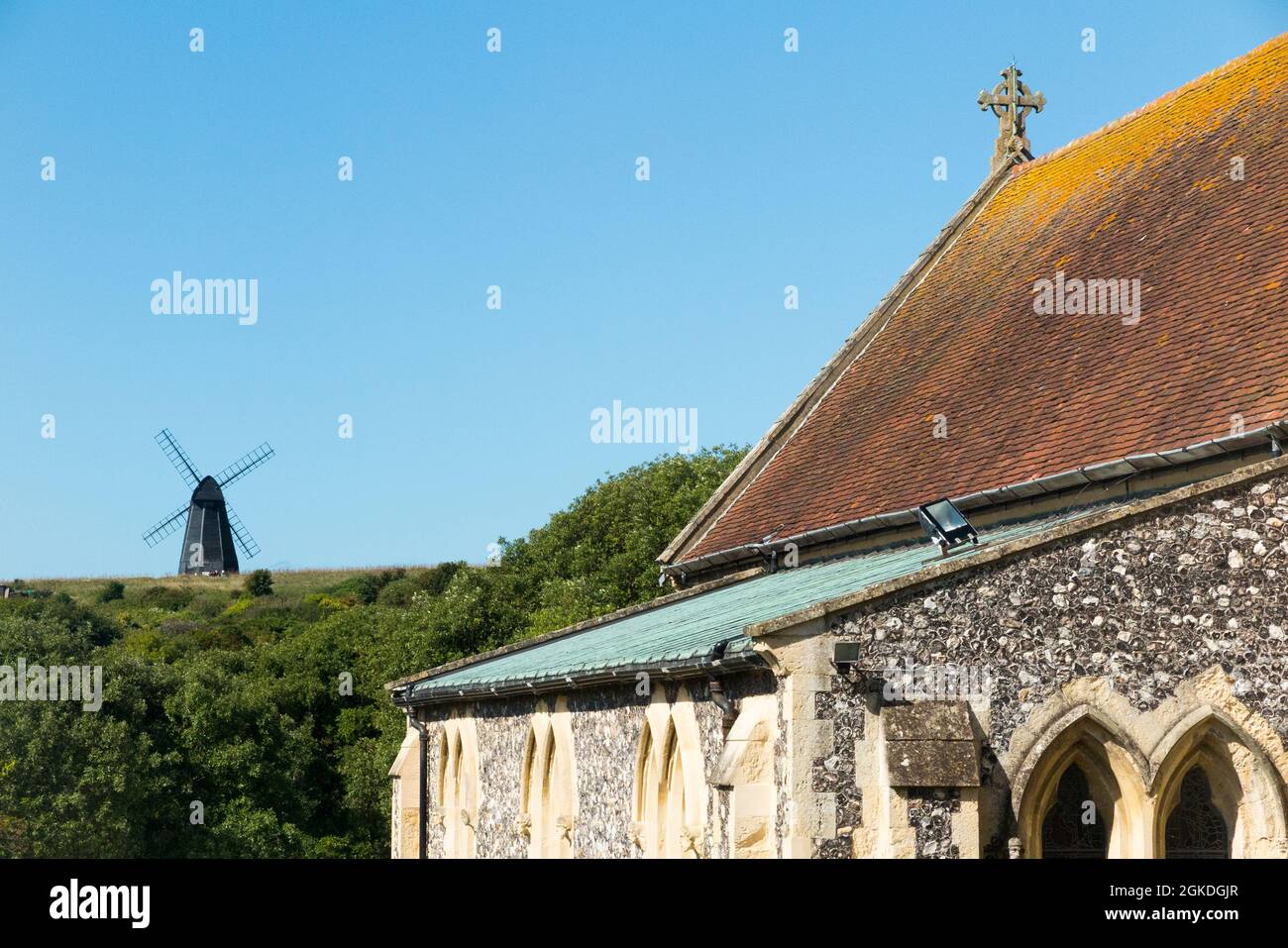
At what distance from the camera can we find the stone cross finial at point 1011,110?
979 inches

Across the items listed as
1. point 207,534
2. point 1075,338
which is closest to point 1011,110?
point 1075,338

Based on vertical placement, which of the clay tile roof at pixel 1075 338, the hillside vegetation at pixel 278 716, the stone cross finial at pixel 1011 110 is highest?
the stone cross finial at pixel 1011 110

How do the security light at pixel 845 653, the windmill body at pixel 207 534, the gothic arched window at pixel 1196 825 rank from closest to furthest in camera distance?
the security light at pixel 845 653 < the gothic arched window at pixel 1196 825 < the windmill body at pixel 207 534

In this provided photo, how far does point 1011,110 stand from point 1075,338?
8.62 meters

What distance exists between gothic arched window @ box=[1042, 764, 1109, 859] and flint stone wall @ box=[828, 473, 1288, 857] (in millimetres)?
660

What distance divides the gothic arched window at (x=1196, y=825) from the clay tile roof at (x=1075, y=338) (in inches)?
127

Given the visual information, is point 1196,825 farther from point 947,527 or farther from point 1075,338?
point 1075,338

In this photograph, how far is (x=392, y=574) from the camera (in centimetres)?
10481

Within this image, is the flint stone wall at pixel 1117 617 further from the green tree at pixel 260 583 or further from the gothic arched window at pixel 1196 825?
the green tree at pixel 260 583

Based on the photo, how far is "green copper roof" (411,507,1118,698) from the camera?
14.2m

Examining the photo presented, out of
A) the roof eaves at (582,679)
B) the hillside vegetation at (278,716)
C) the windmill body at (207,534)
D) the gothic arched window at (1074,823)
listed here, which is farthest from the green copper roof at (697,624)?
the windmill body at (207,534)
